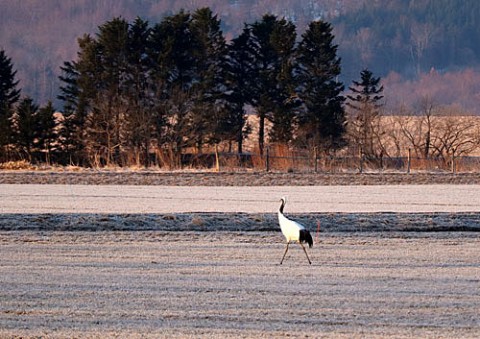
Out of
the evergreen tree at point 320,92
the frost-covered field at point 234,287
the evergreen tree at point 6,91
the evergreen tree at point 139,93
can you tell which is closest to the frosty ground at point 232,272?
the frost-covered field at point 234,287

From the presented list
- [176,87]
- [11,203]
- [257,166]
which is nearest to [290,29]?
[176,87]

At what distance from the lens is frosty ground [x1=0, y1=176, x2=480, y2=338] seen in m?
10.3

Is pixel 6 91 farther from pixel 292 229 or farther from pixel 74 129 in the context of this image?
pixel 292 229

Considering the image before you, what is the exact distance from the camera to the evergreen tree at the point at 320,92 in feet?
194

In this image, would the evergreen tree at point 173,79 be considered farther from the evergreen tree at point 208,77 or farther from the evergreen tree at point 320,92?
the evergreen tree at point 320,92

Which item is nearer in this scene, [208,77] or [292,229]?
[292,229]

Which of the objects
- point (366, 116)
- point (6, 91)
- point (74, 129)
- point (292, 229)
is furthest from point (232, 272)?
point (6, 91)

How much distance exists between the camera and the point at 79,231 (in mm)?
19875

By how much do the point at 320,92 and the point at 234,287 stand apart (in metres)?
47.6

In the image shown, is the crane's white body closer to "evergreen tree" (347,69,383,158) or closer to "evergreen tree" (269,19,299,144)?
"evergreen tree" (347,69,383,158)

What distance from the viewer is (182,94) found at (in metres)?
56.9

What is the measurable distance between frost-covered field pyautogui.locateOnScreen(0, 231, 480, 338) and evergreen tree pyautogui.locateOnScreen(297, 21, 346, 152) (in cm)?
4036

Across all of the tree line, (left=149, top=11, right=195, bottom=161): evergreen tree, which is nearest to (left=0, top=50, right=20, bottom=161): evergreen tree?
→ the tree line

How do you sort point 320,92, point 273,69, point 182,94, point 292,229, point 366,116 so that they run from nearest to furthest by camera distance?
point 292,229 → point 182,94 → point 320,92 → point 273,69 → point 366,116
